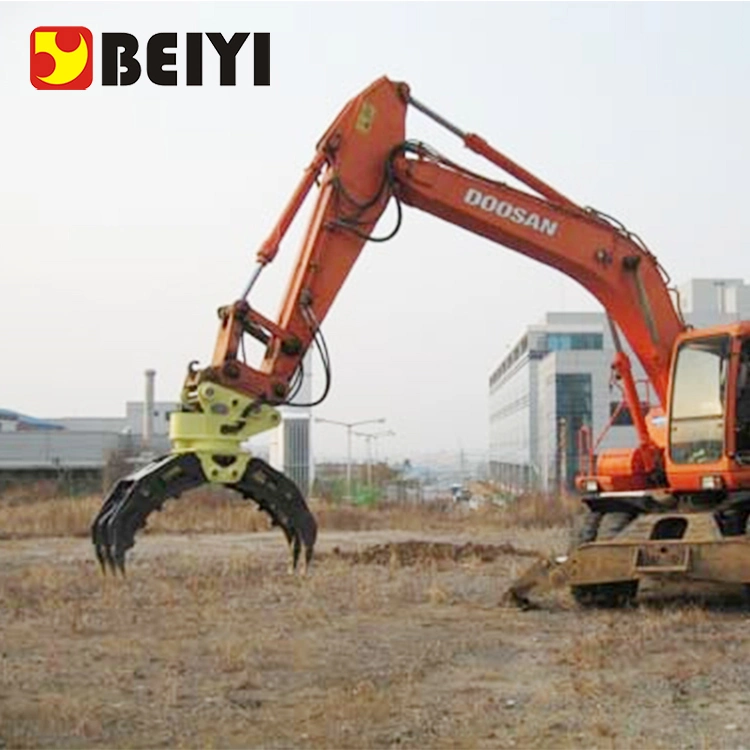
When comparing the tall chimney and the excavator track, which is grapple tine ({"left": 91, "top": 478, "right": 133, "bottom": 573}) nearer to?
the excavator track

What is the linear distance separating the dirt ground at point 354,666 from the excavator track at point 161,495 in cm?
74

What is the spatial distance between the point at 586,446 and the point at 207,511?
21.2 meters

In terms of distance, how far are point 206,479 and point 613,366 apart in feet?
16.6

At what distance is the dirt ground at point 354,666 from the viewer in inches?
257

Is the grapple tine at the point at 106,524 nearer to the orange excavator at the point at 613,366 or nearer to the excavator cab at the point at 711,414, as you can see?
the orange excavator at the point at 613,366

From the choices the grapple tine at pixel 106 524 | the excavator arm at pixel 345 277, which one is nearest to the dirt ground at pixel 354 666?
the grapple tine at pixel 106 524

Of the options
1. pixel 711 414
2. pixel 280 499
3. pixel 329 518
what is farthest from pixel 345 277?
pixel 329 518

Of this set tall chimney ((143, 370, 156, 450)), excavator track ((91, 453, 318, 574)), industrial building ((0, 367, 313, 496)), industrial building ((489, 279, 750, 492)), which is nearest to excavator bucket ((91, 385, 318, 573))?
excavator track ((91, 453, 318, 574))

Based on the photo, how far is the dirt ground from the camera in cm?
653

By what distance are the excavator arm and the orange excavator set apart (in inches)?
0.6

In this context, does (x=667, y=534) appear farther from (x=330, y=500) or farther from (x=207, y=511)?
(x=330, y=500)

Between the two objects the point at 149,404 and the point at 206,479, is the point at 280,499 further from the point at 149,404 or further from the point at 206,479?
the point at 149,404

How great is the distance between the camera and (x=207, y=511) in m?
33.7

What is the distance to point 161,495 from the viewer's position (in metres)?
10.6
